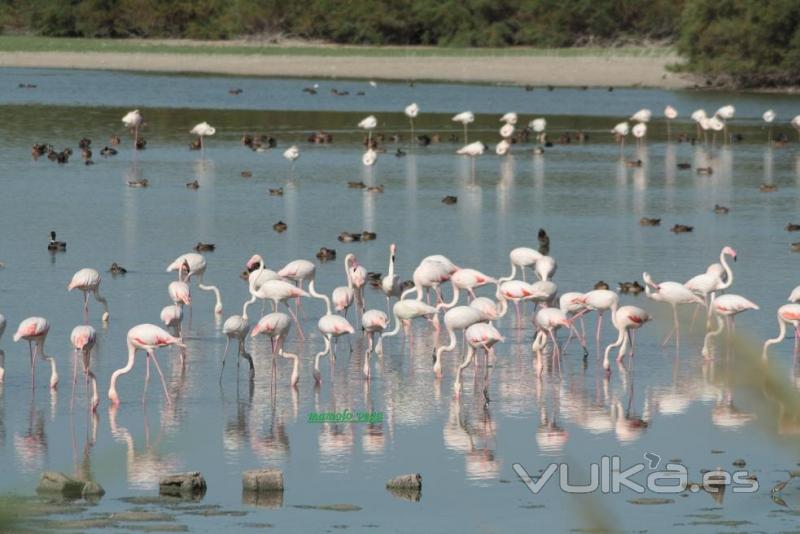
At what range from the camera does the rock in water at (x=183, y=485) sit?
829 centimetres

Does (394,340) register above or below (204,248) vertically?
below

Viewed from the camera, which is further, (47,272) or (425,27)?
(425,27)

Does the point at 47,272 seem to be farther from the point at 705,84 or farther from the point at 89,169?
the point at 705,84

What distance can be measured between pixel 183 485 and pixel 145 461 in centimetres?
73

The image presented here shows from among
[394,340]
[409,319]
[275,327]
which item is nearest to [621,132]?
[394,340]

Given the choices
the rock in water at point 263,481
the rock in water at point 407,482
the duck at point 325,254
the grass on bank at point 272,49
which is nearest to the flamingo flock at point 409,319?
the rock in water at point 263,481

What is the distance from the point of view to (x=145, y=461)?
29.4 feet

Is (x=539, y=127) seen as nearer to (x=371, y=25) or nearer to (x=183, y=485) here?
(x=183, y=485)

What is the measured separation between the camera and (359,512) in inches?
316

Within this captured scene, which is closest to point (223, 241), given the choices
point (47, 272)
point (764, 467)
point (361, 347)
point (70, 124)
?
point (47, 272)

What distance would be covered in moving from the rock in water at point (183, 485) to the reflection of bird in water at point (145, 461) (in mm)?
138

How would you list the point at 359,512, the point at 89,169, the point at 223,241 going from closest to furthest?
the point at 359,512 → the point at 223,241 → the point at 89,169

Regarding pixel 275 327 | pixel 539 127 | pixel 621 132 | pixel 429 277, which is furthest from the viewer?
pixel 539 127

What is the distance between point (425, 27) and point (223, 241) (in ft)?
181
